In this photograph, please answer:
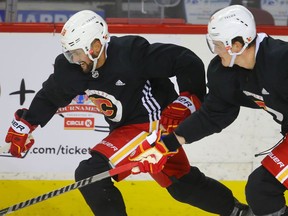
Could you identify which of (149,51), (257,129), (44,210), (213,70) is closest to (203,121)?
(213,70)

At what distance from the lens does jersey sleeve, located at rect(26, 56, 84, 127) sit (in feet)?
12.4

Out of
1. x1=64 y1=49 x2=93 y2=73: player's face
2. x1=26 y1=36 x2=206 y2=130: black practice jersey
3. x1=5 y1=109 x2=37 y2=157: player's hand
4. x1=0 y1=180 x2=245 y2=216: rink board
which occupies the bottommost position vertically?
x1=0 y1=180 x2=245 y2=216: rink board

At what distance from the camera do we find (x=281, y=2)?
4539 mm

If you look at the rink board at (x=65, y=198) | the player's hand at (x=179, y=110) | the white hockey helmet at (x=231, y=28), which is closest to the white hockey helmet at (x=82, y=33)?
the player's hand at (x=179, y=110)

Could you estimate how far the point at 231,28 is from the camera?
130 inches

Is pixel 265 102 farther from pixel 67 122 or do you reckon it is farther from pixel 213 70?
pixel 67 122

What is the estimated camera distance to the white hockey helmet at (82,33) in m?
3.60

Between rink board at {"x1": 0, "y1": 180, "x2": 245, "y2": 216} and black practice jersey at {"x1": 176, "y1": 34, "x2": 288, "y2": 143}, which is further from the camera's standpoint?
rink board at {"x1": 0, "y1": 180, "x2": 245, "y2": 216}

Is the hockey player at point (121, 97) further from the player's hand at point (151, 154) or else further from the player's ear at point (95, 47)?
the player's hand at point (151, 154)

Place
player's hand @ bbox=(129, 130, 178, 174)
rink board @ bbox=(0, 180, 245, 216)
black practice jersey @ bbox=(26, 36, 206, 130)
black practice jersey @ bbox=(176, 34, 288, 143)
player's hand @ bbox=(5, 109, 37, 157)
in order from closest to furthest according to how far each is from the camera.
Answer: black practice jersey @ bbox=(176, 34, 288, 143), player's hand @ bbox=(129, 130, 178, 174), black practice jersey @ bbox=(26, 36, 206, 130), player's hand @ bbox=(5, 109, 37, 157), rink board @ bbox=(0, 180, 245, 216)

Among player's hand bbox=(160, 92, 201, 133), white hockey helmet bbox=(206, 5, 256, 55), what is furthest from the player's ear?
white hockey helmet bbox=(206, 5, 256, 55)

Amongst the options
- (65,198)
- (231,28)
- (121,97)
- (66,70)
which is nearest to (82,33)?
(66,70)

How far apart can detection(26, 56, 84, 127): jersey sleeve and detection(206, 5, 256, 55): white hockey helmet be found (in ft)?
2.31

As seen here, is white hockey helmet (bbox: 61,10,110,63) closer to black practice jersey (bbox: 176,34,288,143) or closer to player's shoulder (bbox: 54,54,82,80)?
player's shoulder (bbox: 54,54,82,80)
